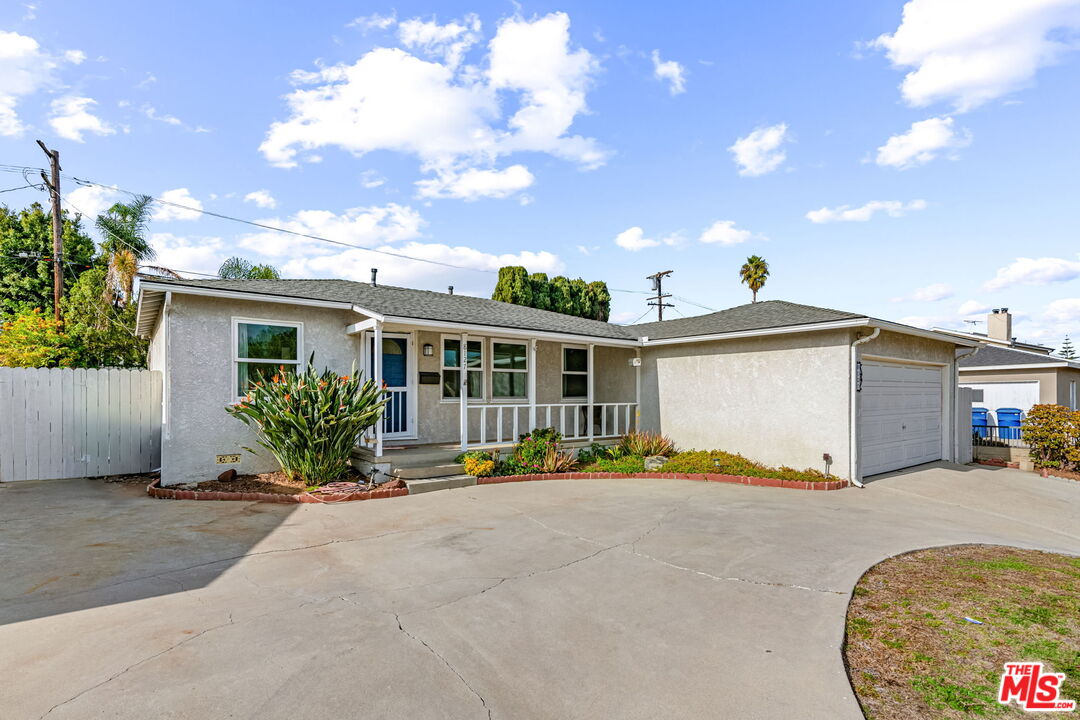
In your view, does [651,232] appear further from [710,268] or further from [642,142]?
[642,142]

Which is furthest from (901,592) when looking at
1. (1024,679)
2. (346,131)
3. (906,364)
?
(346,131)

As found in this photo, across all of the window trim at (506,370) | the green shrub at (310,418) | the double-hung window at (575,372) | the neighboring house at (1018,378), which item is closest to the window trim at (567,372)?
the double-hung window at (575,372)

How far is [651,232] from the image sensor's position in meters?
19.2

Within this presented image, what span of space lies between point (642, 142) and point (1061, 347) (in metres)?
104

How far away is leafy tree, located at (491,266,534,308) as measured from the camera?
3127 centimetres

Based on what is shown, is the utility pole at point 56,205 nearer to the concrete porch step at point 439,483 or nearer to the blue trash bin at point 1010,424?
the concrete porch step at point 439,483

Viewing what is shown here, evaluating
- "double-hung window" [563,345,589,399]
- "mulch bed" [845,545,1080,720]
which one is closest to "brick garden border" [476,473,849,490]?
"double-hung window" [563,345,589,399]

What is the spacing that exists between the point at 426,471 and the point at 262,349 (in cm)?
374

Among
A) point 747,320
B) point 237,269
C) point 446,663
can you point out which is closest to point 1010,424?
point 747,320

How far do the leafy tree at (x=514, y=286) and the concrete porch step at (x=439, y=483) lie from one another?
2261 centimetres

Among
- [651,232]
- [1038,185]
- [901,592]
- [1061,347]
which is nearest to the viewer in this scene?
[901,592]

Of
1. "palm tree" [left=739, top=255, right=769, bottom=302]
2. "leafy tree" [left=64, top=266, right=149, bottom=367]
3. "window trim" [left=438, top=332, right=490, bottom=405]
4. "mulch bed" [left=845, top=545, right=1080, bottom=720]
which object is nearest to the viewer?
"mulch bed" [left=845, top=545, right=1080, bottom=720]

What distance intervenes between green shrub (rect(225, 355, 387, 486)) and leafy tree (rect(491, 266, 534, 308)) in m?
22.9

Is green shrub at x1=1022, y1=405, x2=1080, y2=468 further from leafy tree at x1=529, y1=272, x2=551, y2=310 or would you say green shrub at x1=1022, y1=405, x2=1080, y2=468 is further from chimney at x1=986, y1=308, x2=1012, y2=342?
leafy tree at x1=529, y1=272, x2=551, y2=310
